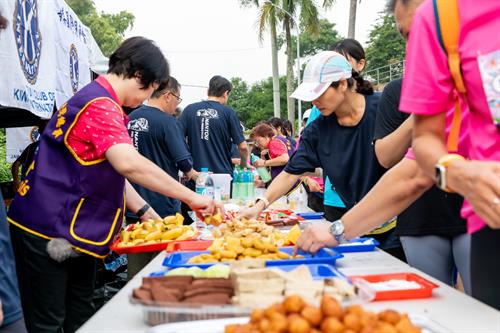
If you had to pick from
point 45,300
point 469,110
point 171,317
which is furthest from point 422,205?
point 45,300

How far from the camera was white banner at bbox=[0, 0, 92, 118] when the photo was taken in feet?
10.5

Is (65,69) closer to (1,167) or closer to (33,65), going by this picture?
(33,65)

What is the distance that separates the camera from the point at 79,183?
92.0 inches

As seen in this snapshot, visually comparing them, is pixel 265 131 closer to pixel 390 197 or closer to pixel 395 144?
pixel 395 144

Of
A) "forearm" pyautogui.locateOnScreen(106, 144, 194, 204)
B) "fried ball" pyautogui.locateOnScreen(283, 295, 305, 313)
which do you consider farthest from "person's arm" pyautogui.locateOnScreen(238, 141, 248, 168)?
"fried ball" pyautogui.locateOnScreen(283, 295, 305, 313)

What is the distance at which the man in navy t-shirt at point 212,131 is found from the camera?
5371 millimetres

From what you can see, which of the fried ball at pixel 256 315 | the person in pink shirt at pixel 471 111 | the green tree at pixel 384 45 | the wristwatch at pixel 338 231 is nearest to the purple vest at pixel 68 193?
the wristwatch at pixel 338 231

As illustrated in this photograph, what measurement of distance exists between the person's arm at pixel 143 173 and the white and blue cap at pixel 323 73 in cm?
78

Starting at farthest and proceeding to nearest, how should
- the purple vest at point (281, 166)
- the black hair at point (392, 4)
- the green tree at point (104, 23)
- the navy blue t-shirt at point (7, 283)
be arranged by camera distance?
the green tree at point (104, 23)
the purple vest at point (281, 166)
the black hair at point (392, 4)
the navy blue t-shirt at point (7, 283)

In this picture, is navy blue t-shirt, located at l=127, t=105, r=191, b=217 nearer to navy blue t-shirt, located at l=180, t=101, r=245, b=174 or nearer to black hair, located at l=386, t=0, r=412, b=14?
navy blue t-shirt, located at l=180, t=101, r=245, b=174

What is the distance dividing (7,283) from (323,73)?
1762 millimetres

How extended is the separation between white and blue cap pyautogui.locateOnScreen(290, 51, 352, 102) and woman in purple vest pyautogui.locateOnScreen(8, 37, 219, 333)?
800 mm

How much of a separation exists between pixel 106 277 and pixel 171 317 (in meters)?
3.24

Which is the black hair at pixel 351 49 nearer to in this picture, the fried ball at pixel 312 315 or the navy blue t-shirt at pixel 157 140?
the navy blue t-shirt at pixel 157 140
